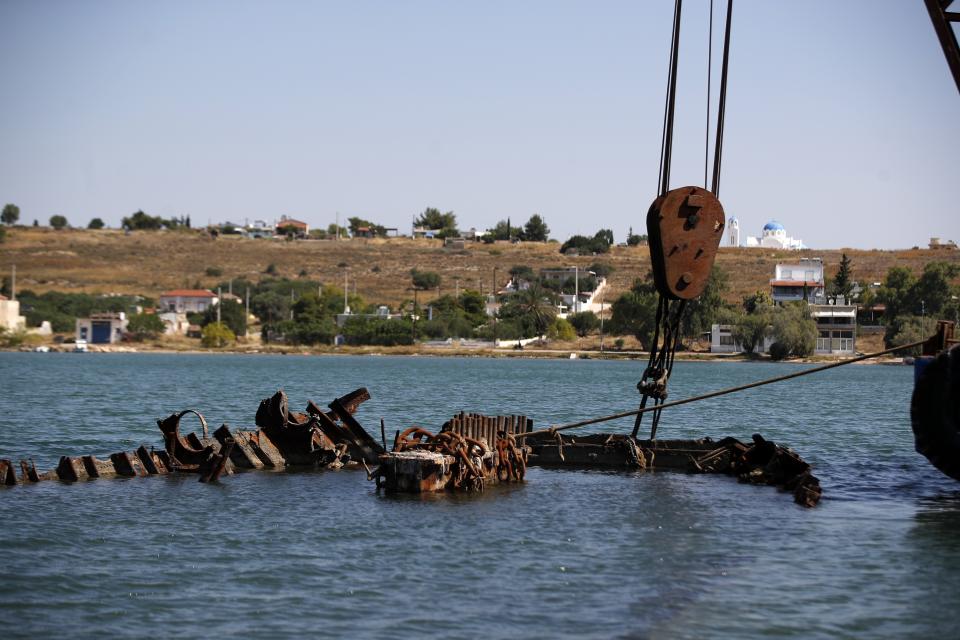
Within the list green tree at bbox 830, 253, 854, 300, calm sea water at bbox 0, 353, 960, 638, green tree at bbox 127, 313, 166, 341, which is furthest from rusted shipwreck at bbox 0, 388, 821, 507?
green tree at bbox 127, 313, 166, 341

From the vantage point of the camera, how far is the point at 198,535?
60.7ft

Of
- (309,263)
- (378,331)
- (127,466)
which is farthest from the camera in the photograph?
(309,263)

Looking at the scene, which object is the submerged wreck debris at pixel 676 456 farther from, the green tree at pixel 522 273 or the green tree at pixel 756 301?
the green tree at pixel 522 273

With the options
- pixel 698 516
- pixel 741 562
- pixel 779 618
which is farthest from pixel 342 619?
pixel 698 516

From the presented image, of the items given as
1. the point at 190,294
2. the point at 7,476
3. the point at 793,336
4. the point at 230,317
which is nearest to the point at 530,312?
the point at 793,336

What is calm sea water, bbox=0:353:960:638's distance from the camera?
13.8 m

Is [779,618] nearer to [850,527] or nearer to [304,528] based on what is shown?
[850,527]

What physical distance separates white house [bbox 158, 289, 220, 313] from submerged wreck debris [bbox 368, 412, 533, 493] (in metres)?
133

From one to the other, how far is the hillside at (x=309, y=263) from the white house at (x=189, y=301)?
9.14 meters

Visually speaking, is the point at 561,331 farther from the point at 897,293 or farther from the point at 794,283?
the point at 897,293

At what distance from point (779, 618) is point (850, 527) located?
6.79m

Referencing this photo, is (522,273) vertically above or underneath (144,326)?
above

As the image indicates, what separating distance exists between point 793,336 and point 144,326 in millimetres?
77363

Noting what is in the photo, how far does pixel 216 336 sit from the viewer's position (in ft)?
474
